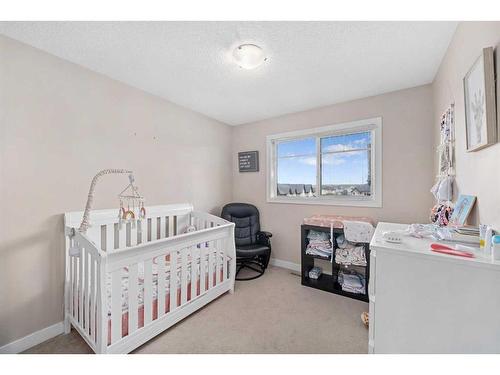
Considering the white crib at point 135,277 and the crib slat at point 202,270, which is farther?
the crib slat at point 202,270

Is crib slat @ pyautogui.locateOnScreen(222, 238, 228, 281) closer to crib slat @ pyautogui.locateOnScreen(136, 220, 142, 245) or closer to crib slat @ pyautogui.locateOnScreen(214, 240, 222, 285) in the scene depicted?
crib slat @ pyautogui.locateOnScreen(214, 240, 222, 285)

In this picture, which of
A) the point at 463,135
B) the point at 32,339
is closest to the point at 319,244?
the point at 463,135

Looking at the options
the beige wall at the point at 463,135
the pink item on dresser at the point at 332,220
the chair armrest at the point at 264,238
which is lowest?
the chair armrest at the point at 264,238

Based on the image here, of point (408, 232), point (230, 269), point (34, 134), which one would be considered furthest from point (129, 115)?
point (408, 232)

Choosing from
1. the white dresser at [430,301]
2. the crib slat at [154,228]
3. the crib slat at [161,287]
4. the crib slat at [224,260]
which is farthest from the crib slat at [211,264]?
the white dresser at [430,301]

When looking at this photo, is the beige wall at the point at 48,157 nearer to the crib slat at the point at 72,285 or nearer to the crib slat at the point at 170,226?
the crib slat at the point at 72,285

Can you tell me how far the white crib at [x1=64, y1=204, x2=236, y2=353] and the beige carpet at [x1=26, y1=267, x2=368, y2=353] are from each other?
0.11m

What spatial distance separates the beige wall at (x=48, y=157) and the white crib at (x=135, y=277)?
147mm

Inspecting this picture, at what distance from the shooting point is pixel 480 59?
1.05 m

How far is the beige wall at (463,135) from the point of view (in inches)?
39.7

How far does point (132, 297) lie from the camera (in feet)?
4.90

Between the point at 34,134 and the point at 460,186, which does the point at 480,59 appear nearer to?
the point at 460,186
